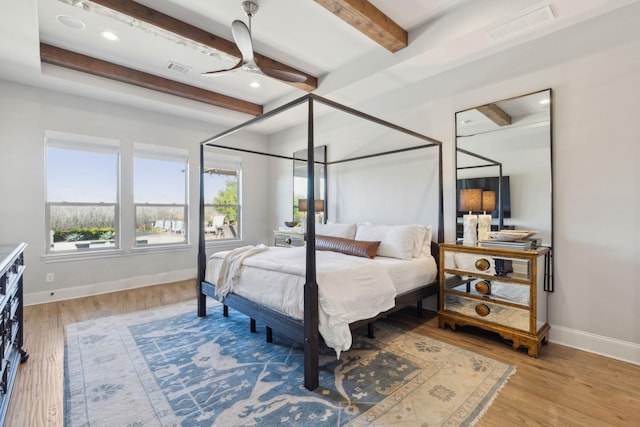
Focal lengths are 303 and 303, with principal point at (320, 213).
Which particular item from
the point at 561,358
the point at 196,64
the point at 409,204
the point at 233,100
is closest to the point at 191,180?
the point at 233,100

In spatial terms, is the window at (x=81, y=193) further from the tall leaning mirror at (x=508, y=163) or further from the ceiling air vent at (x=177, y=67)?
the tall leaning mirror at (x=508, y=163)

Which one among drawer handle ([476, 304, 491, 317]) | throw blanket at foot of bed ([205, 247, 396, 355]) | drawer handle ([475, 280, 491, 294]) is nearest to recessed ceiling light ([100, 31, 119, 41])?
throw blanket at foot of bed ([205, 247, 396, 355])

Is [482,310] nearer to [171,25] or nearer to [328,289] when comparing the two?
[328,289]

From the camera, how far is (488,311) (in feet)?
8.79

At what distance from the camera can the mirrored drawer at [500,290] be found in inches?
98.5

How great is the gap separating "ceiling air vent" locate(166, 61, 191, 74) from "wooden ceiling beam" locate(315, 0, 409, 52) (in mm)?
2246

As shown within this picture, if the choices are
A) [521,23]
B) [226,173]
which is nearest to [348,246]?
[521,23]

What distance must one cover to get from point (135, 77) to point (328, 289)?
3.83 metres

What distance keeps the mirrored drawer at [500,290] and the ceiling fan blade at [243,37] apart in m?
2.90

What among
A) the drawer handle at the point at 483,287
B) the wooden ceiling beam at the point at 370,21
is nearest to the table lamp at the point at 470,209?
the drawer handle at the point at 483,287

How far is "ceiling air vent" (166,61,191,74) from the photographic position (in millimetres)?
3783

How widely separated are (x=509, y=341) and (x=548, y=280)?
0.66 metres

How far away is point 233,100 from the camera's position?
16.2ft

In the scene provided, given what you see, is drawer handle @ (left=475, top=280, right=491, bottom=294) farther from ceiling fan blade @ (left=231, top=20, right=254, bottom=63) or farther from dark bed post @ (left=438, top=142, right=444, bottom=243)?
ceiling fan blade @ (left=231, top=20, right=254, bottom=63)
